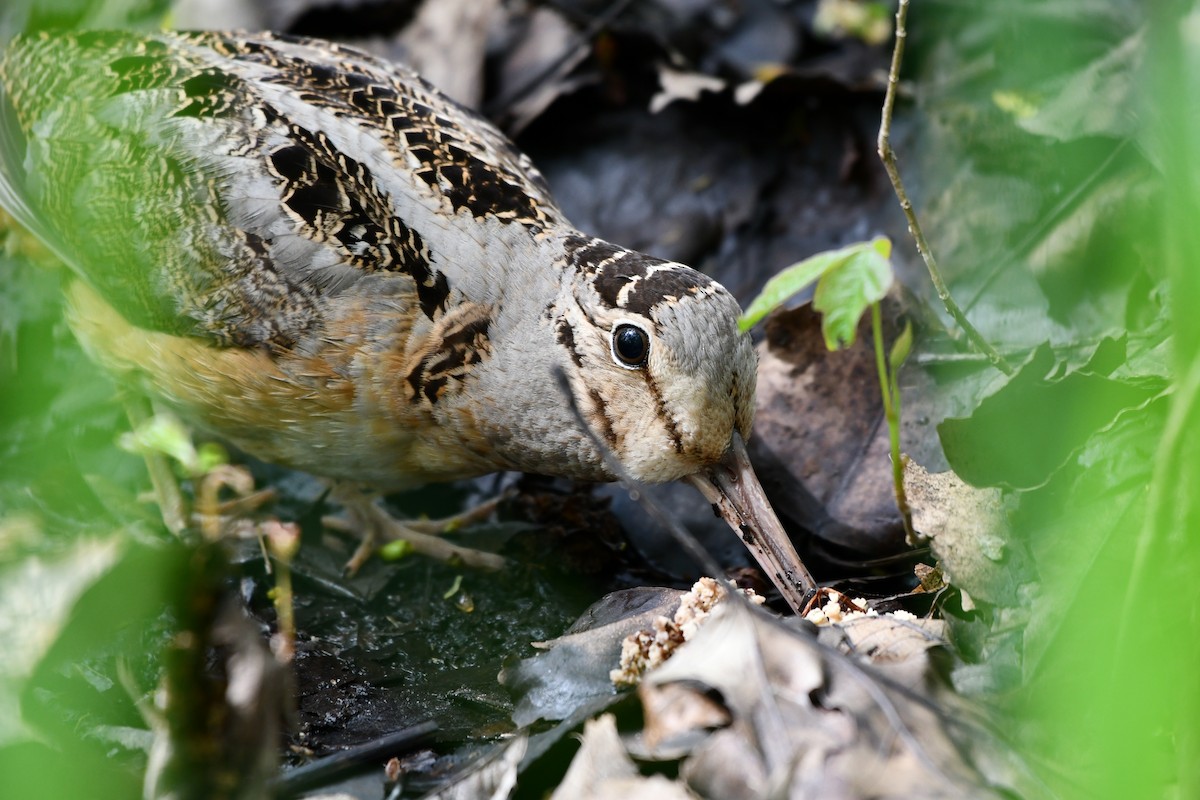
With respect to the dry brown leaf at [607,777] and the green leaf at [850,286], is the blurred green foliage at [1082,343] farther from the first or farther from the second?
the dry brown leaf at [607,777]

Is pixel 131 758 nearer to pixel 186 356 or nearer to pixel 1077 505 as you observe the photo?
pixel 186 356

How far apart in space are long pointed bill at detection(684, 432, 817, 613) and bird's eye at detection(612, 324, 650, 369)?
42cm

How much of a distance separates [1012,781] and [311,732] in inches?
74.7

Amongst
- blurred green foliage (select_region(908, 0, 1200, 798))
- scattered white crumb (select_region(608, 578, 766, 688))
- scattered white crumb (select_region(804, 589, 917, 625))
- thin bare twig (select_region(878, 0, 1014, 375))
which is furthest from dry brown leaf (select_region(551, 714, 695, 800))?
thin bare twig (select_region(878, 0, 1014, 375))

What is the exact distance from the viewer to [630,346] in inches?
152

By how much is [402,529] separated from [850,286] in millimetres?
2446

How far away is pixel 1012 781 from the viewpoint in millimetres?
2607

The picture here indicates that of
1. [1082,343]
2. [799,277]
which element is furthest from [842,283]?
[1082,343]

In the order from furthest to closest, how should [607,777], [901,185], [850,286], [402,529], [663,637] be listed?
[402,529], [901,185], [663,637], [850,286], [607,777]

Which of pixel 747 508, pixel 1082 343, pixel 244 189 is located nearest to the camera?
pixel 747 508

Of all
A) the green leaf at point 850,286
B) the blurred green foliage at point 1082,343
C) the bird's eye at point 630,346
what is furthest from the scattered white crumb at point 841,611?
the bird's eye at point 630,346

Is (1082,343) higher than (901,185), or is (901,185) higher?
(901,185)

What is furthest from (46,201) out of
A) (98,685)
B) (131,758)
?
(131,758)

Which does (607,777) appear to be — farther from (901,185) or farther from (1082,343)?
(1082,343)
